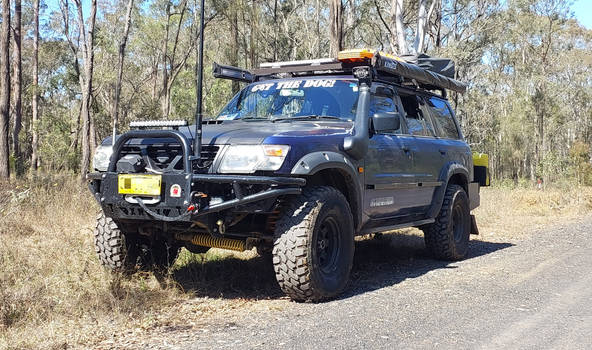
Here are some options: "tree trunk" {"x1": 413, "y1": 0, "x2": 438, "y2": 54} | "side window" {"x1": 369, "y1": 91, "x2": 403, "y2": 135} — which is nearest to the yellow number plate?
"side window" {"x1": 369, "y1": 91, "x2": 403, "y2": 135}

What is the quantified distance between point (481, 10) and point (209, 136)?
1252 inches

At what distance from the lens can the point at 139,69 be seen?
130ft

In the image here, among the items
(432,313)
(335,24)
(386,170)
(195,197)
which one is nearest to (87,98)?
(335,24)

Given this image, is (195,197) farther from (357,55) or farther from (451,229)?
(451,229)

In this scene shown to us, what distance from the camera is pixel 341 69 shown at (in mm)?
6270

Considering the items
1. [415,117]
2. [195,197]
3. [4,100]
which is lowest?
[195,197]

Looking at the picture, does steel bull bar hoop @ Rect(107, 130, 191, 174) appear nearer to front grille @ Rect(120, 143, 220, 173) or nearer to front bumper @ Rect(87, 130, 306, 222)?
front bumper @ Rect(87, 130, 306, 222)

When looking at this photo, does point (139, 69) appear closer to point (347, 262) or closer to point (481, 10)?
point (481, 10)

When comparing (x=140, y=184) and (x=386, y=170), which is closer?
(x=140, y=184)

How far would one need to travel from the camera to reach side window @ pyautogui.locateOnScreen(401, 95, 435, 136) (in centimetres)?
669

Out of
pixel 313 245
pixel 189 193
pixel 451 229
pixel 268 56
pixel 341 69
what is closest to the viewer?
pixel 189 193

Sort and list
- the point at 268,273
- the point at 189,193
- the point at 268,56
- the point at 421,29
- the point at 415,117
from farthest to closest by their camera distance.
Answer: the point at 268,56 < the point at 421,29 < the point at 415,117 < the point at 268,273 < the point at 189,193

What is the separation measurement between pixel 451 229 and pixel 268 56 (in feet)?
92.4

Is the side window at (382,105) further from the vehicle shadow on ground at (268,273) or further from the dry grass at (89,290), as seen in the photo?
the dry grass at (89,290)
